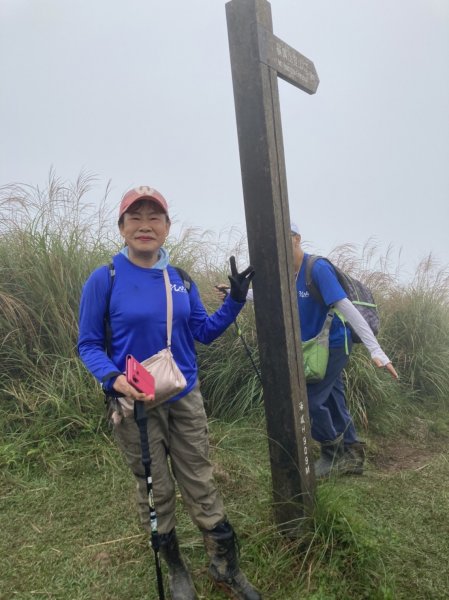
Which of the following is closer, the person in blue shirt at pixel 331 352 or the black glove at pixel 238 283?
the black glove at pixel 238 283

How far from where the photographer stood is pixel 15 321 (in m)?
4.23

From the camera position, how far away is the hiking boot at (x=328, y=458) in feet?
11.5

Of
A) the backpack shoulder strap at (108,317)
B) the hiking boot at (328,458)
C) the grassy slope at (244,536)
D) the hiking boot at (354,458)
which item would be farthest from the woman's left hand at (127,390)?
the hiking boot at (354,458)

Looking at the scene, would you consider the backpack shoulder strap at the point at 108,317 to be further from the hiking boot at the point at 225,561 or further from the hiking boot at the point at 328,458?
the hiking boot at the point at 328,458

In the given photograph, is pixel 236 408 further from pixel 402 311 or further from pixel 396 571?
pixel 402 311

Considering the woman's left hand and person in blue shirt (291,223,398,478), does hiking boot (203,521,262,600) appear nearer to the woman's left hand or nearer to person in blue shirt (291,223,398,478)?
the woman's left hand

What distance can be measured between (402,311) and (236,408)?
2.72 m

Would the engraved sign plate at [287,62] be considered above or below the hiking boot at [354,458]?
above

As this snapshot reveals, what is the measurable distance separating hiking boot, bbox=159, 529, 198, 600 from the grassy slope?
0.33 feet

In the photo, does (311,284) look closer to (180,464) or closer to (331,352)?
(331,352)

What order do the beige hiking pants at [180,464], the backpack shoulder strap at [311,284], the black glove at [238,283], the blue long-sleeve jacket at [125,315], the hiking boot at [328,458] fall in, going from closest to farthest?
the blue long-sleeve jacket at [125,315]
the beige hiking pants at [180,464]
the black glove at [238,283]
the backpack shoulder strap at [311,284]
the hiking boot at [328,458]

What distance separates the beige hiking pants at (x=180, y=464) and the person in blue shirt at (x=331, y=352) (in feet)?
3.81

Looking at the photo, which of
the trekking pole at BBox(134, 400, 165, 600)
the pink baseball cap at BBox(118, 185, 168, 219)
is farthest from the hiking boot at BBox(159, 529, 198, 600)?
the pink baseball cap at BBox(118, 185, 168, 219)

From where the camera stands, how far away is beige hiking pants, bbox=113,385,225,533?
2227mm
